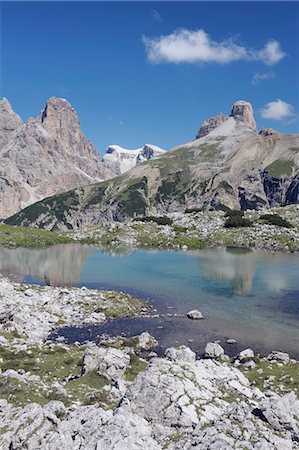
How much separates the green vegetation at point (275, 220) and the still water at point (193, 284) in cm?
2106

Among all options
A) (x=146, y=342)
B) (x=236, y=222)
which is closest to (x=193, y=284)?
(x=146, y=342)

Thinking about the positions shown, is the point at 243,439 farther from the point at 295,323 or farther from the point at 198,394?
the point at 295,323

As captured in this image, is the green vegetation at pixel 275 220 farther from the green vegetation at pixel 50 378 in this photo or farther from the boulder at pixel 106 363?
the boulder at pixel 106 363

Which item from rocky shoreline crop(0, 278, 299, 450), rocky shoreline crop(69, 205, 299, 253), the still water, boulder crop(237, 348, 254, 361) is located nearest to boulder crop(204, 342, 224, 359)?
rocky shoreline crop(0, 278, 299, 450)

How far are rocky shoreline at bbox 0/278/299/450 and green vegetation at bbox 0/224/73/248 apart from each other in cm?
7537

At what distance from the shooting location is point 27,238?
107000 mm

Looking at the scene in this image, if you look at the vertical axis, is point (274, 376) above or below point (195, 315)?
above

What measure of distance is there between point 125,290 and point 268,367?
95.6 feet

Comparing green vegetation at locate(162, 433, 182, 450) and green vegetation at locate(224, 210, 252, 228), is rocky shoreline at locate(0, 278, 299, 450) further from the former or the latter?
green vegetation at locate(224, 210, 252, 228)

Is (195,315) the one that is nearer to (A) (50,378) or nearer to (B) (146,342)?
(B) (146,342)

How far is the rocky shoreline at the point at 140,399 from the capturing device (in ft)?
48.6

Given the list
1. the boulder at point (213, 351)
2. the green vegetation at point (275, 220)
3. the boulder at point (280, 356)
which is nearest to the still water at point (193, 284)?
the boulder at point (213, 351)

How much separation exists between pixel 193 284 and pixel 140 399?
129ft

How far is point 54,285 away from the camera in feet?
184
